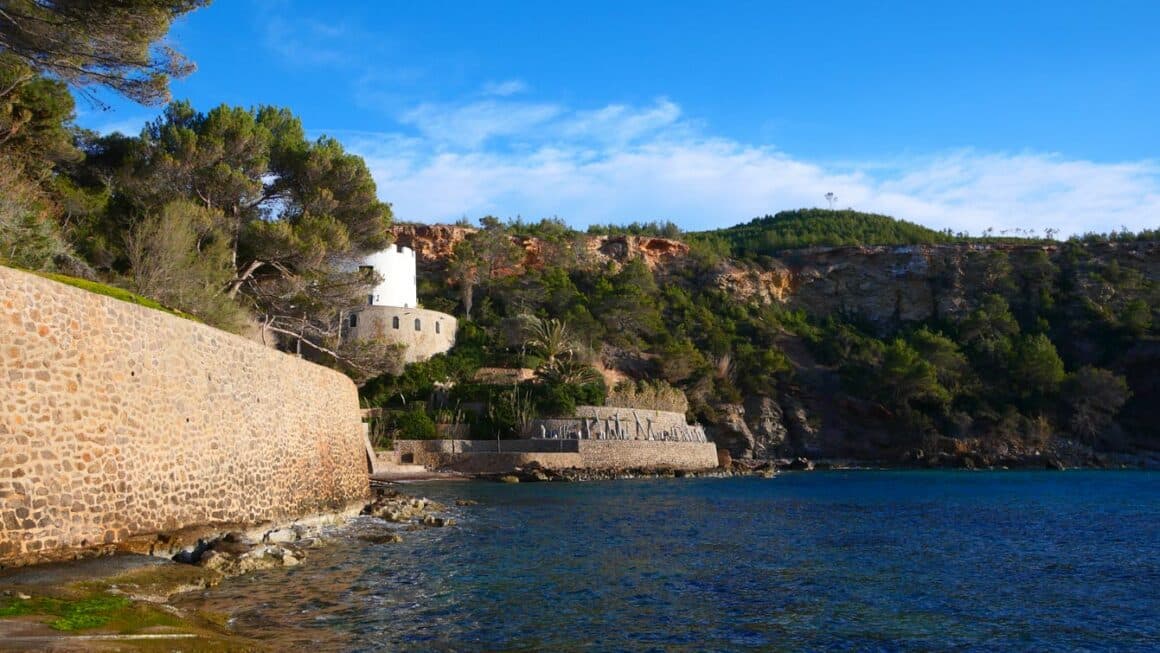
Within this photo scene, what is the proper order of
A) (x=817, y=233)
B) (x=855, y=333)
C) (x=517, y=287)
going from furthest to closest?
(x=817, y=233) < (x=855, y=333) < (x=517, y=287)

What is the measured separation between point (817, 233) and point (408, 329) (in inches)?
2171

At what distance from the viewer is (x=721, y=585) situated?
38.8ft

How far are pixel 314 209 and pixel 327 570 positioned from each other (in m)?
14.1

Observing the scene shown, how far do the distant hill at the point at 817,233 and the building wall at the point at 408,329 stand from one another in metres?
37.0

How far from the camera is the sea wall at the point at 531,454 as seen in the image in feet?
125

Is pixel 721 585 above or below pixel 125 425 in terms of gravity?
below

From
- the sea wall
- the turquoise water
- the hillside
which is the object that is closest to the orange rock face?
the hillside

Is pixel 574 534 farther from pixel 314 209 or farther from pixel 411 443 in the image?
pixel 411 443

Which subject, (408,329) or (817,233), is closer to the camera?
(408,329)

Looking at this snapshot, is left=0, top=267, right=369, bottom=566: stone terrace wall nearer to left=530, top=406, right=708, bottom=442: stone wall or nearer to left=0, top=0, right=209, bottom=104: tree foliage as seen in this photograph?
left=0, top=0, right=209, bottom=104: tree foliage

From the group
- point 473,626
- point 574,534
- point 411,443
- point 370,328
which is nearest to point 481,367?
point 370,328

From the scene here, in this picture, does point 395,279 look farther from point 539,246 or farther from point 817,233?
point 817,233

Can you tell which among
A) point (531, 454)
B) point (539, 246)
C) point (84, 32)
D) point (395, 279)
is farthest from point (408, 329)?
point (84, 32)

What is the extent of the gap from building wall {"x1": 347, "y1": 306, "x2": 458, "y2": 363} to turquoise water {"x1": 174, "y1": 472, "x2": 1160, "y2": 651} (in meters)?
25.4
